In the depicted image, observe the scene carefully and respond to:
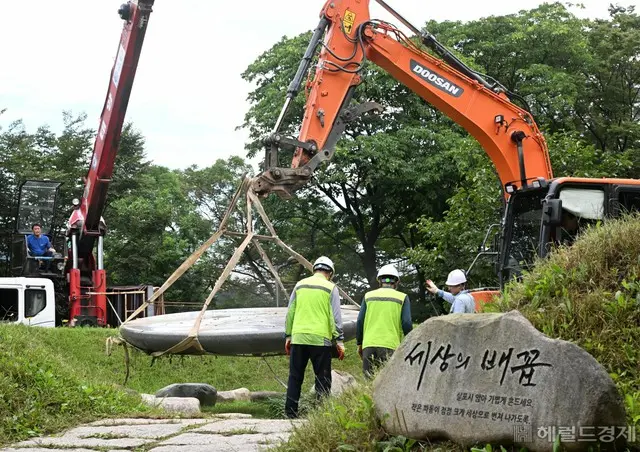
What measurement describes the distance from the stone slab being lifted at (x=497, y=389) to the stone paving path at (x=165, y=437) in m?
1.27

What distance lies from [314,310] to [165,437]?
7.92ft

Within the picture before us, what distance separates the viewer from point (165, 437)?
7.19 m

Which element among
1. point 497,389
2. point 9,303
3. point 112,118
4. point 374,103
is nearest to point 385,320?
point 497,389

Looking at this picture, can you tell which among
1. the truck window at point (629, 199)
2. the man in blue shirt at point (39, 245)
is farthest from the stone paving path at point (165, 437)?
the man in blue shirt at point (39, 245)

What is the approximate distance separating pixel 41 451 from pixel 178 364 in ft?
36.8

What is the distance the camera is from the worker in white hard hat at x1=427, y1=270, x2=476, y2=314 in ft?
31.0

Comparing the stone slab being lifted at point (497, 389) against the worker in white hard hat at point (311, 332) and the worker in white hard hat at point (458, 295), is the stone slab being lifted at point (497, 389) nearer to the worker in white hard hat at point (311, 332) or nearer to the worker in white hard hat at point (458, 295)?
the worker in white hard hat at point (311, 332)

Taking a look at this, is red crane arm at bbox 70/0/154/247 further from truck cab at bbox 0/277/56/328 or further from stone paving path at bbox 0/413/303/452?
stone paving path at bbox 0/413/303/452

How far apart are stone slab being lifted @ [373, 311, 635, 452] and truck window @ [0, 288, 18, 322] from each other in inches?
653

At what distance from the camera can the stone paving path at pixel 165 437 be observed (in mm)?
6681

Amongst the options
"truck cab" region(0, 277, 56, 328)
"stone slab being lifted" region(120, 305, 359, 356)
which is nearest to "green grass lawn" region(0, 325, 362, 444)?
"stone slab being lifted" region(120, 305, 359, 356)

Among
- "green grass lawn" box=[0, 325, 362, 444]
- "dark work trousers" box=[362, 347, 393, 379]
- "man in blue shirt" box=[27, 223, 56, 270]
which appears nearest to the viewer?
"green grass lawn" box=[0, 325, 362, 444]

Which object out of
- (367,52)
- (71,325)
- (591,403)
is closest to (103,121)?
(71,325)

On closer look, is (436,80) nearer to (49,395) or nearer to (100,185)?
(49,395)
